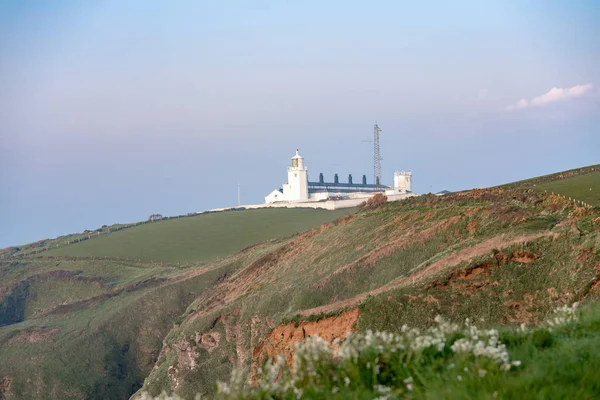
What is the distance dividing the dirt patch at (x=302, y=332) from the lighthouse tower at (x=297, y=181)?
279ft

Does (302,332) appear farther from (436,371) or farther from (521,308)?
(436,371)

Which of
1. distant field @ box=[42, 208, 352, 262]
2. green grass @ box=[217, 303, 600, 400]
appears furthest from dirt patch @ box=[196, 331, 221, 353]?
distant field @ box=[42, 208, 352, 262]

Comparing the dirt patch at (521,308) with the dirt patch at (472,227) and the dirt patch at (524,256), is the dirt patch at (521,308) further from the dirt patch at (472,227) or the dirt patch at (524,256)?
the dirt patch at (472,227)

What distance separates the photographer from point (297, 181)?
11144 centimetres

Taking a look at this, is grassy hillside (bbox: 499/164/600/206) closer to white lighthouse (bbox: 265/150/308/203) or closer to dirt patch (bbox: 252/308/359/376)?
dirt patch (bbox: 252/308/359/376)

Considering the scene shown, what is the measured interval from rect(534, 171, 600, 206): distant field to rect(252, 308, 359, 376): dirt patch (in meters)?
18.3

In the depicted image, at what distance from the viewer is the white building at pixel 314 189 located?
4380 inches

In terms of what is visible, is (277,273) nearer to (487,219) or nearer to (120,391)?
(120,391)

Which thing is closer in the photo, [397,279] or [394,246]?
[397,279]

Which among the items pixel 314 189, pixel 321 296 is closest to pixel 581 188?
pixel 321 296

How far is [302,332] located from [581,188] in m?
24.1

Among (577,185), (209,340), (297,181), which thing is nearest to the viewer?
(209,340)

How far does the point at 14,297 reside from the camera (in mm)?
76188

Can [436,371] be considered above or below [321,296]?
above
